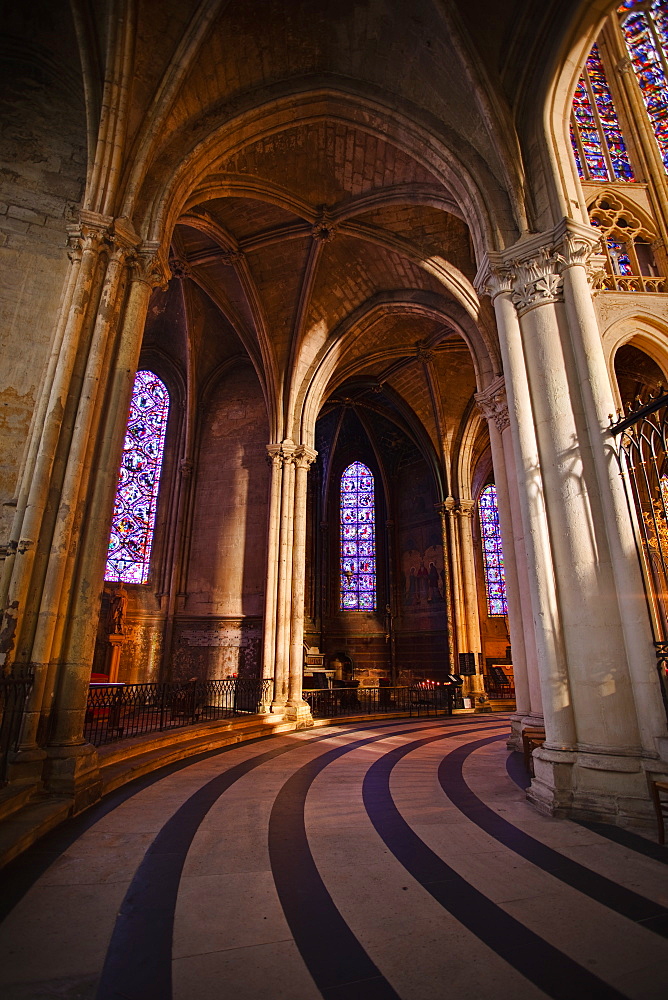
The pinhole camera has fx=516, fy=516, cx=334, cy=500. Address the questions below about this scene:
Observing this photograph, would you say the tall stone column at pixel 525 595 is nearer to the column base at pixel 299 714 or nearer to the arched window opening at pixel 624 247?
the arched window opening at pixel 624 247

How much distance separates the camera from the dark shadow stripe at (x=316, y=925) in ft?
6.49

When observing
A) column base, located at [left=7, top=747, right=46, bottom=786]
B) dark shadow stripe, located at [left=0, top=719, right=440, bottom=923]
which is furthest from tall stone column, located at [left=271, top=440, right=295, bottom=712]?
column base, located at [left=7, top=747, right=46, bottom=786]

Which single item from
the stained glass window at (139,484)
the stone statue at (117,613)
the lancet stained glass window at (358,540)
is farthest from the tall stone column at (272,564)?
the lancet stained glass window at (358,540)

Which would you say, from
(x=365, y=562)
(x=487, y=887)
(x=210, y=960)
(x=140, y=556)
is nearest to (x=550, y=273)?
(x=487, y=887)

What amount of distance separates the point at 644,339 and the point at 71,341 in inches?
280

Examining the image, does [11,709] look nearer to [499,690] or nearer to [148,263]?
[148,263]

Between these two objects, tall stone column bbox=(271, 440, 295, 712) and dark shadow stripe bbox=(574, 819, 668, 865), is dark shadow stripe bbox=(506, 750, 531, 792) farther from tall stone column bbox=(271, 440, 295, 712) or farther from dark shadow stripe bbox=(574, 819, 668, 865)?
tall stone column bbox=(271, 440, 295, 712)

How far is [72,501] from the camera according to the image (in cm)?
529

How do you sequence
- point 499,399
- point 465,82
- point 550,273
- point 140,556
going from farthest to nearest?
point 140,556
point 499,399
point 465,82
point 550,273

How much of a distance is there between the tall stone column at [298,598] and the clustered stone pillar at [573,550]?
294 inches

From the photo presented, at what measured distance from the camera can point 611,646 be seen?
4.75m

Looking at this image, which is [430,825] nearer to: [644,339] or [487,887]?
[487,887]

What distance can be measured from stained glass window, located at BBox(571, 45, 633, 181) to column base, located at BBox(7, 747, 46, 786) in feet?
34.0

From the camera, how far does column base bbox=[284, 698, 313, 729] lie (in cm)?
1105
